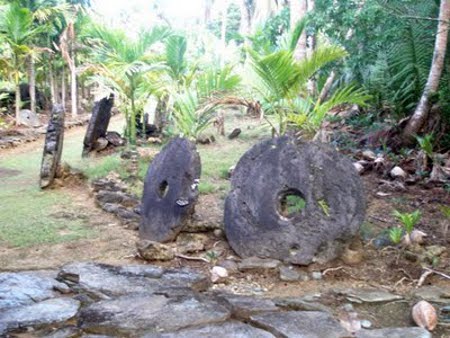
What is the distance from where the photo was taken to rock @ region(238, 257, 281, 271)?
12.7 feet

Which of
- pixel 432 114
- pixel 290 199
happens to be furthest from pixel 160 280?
pixel 432 114

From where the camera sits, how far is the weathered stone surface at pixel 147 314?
2.84 metres

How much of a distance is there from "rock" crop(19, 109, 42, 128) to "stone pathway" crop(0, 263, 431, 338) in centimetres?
974

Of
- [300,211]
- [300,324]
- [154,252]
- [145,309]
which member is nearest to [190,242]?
[154,252]

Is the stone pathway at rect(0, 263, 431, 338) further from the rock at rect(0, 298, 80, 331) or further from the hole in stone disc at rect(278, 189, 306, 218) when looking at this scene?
the hole in stone disc at rect(278, 189, 306, 218)

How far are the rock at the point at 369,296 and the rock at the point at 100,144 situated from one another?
20.3 feet

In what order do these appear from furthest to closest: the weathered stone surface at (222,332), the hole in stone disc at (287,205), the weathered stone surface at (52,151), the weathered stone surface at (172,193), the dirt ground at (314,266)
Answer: the weathered stone surface at (52,151) < the weathered stone surface at (172,193) < the hole in stone disc at (287,205) < the dirt ground at (314,266) < the weathered stone surface at (222,332)

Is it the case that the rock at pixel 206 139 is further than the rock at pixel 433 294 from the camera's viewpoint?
Yes

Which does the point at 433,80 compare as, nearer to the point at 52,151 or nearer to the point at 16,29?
the point at 52,151

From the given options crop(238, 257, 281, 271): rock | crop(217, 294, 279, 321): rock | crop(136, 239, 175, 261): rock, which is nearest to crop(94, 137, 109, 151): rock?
crop(136, 239, 175, 261): rock

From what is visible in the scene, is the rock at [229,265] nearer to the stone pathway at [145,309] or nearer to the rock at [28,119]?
the stone pathway at [145,309]

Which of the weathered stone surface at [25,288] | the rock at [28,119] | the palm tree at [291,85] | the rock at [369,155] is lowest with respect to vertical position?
the weathered stone surface at [25,288]

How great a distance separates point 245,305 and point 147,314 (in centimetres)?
66

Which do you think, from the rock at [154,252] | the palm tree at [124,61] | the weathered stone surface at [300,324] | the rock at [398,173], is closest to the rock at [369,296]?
the weathered stone surface at [300,324]
